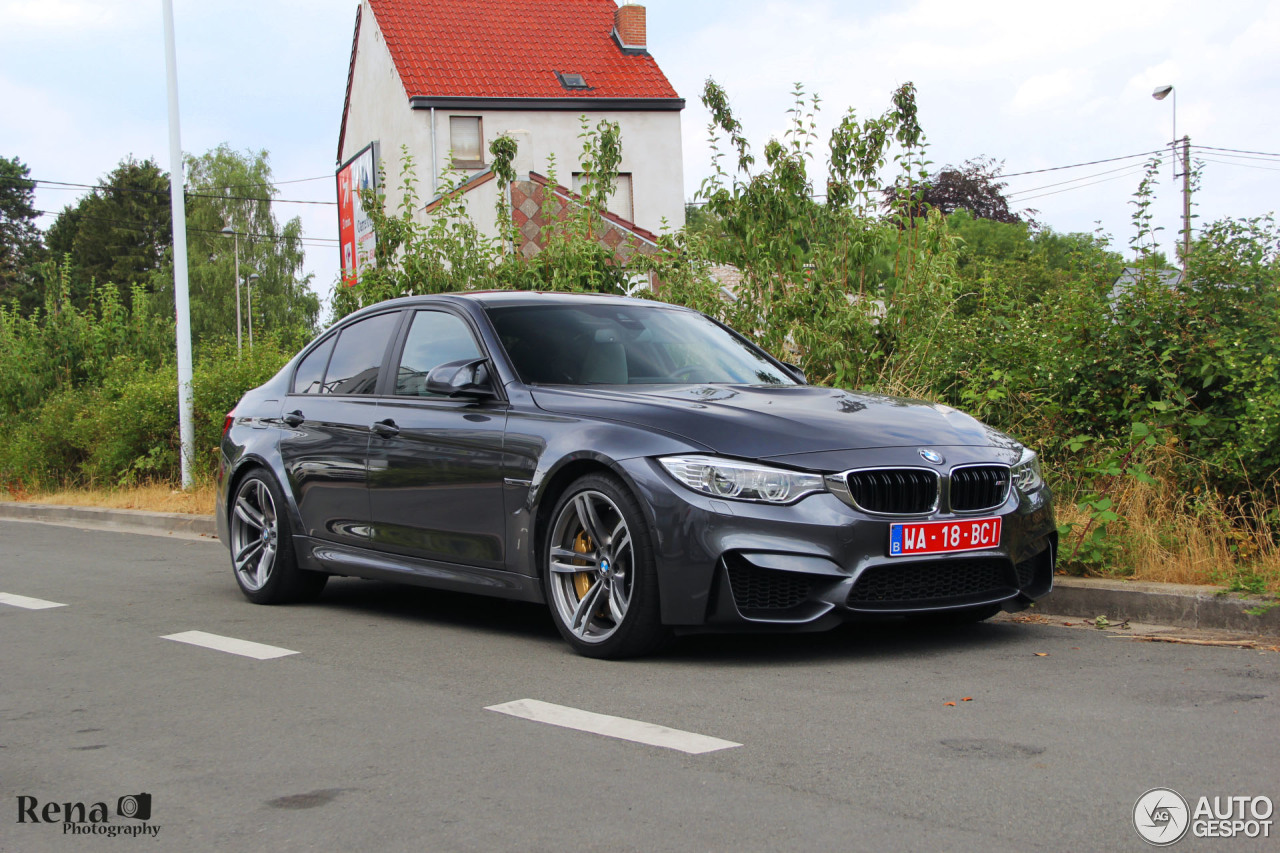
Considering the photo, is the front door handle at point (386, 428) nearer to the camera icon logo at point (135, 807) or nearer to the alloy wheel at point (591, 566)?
A: the alloy wheel at point (591, 566)

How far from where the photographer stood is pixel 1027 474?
19.6ft

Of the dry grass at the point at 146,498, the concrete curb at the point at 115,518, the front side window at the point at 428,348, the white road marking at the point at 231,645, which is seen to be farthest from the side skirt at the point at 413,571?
the dry grass at the point at 146,498

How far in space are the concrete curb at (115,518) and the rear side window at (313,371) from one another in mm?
5317

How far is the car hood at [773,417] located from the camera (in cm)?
544

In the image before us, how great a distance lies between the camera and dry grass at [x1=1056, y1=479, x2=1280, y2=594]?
6.48 meters

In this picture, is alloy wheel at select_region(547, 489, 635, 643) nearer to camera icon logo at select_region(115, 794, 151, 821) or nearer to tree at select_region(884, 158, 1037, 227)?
camera icon logo at select_region(115, 794, 151, 821)

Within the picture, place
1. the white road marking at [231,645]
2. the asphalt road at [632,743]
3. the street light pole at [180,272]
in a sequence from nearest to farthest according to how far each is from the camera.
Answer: the asphalt road at [632,743]
the white road marking at [231,645]
the street light pole at [180,272]

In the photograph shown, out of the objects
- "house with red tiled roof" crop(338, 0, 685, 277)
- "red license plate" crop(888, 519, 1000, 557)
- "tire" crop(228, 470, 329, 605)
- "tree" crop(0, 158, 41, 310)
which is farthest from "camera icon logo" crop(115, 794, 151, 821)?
"tree" crop(0, 158, 41, 310)

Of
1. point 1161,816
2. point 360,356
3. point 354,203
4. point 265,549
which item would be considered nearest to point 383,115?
point 354,203

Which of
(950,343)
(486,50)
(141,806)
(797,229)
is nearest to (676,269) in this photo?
(797,229)

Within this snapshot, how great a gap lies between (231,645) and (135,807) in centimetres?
269

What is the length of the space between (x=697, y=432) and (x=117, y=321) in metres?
17.1

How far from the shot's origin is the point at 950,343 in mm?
9547

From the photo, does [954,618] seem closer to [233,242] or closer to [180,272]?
[180,272]
